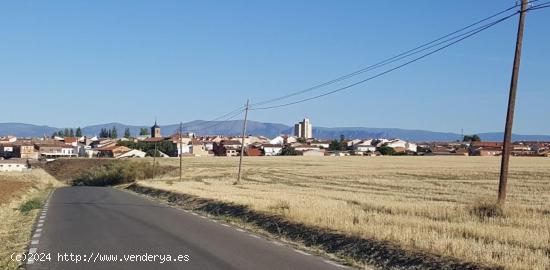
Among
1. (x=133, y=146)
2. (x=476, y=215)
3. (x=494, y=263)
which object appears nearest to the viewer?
(x=494, y=263)

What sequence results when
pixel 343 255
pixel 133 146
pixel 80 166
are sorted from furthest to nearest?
pixel 133 146 < pixel 80 166 < pixel 343 255

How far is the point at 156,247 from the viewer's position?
1399cm

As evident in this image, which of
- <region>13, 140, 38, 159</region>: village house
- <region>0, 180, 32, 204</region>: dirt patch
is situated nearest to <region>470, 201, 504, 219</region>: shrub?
<region>0, 180, 32, 204</region>: dirt patch

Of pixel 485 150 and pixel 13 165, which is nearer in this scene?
pixel 13 165

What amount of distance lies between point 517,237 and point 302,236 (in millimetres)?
4971

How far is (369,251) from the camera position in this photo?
13281 millimetres

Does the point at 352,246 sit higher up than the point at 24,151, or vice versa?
the point at 352,246

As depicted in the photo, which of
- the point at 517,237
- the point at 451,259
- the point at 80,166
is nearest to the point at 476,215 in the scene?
the point at 517,237

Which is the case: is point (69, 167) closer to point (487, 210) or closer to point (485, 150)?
point (487, 210)

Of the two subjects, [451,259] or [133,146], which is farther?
[133,146]

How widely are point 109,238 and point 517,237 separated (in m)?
8.84

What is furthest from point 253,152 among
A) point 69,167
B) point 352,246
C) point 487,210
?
point 352,246

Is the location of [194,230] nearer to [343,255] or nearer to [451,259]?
[343,255]

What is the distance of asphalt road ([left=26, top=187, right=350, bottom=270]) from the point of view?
1172 centimetres
